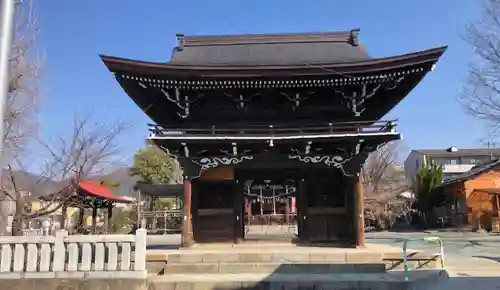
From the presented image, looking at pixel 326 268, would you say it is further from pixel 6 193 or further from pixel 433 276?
pixel 6 193

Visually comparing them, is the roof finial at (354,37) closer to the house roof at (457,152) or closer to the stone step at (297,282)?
the stone step at (297,282)

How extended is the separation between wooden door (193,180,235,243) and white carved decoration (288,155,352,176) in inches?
100

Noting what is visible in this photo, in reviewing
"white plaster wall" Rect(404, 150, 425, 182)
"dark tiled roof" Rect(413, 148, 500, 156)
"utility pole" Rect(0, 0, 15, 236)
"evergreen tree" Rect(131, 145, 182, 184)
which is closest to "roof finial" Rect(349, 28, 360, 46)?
"utility pole" Rect(0, 0, 15, 236)

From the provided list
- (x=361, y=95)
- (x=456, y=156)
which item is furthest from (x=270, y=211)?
(x=456, y=156)

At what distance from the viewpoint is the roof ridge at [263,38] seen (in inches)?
603

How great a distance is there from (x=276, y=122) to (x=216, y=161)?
96.1 inches

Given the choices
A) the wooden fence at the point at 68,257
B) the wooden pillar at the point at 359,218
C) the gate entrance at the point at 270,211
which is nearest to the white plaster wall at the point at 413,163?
the gate entrance at the point at 270,211

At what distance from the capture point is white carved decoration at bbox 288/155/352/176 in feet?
43.3

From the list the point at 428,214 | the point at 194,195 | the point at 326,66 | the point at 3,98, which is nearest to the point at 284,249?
the point at 194,195

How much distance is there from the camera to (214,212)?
1388 centimetres

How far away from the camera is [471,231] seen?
30.5m

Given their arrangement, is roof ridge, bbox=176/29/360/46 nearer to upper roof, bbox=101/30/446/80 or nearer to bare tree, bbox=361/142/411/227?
upper roof, bbox=101/30/446/80

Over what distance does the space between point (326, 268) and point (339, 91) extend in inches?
220

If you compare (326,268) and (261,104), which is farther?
(261,104)
